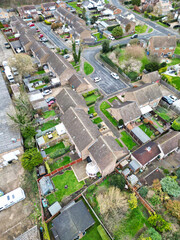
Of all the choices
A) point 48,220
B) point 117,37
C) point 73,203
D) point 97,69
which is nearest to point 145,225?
point 73,203

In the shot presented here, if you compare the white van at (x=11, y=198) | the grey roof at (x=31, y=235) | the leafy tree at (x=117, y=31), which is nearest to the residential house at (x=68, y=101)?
the white van at (x=11, y=198)

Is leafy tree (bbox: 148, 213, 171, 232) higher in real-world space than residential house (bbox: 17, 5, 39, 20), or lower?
lower

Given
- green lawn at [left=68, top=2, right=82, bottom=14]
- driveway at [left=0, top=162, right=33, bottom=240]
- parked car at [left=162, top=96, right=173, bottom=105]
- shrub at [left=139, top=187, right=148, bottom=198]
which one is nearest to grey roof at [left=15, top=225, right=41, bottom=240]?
driveway at [left=0, top=162, right=33, bottom=240]

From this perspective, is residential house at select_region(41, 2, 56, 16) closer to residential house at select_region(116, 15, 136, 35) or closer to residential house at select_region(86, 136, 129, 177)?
residential house at select_region(116, 15, 136, 35)

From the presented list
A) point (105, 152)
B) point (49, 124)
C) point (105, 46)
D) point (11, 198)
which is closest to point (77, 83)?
point (49, 124)

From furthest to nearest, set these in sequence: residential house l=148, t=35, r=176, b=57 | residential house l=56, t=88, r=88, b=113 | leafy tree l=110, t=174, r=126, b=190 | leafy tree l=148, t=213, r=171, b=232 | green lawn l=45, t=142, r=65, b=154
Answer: residential house l=148, t=35, r=176, b=57 < residential house l=56, t=88, r=88, b=113 < green lawn l=45, t=142, r=65, b=154 < leafy tree l=110, t=174, r=126, b=190 < leafy tree l=148, t=213, r=171, b=232

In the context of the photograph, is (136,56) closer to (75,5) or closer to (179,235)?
(179,235)
